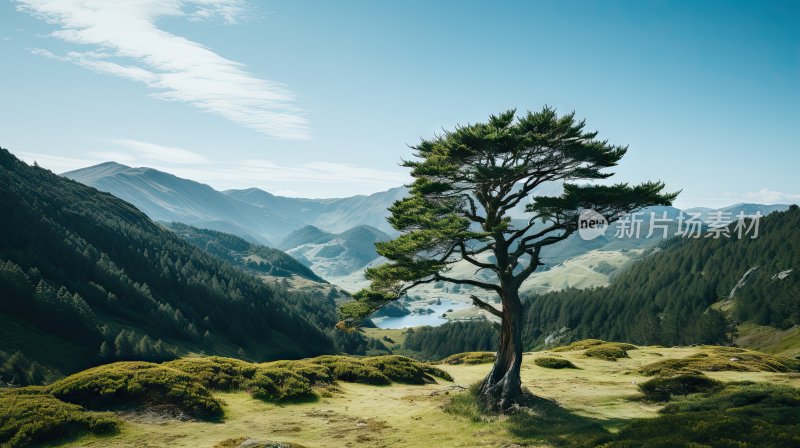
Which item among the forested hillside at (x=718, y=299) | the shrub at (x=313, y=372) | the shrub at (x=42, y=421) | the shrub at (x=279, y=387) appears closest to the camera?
the shrub at (x=42, y=421)

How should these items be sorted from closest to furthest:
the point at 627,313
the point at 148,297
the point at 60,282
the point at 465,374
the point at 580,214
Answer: the point at 580,214, the point at 465,374, the point at 60,282, the point at 148,297, the point at 627,313

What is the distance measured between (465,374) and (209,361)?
77.1 ft

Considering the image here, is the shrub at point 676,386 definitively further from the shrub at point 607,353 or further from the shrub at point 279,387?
the shrub at point 279,387

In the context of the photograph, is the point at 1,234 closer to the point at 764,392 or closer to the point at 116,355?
the point at 116,355

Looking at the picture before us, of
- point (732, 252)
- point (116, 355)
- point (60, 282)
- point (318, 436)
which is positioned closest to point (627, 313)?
point (732, 252)

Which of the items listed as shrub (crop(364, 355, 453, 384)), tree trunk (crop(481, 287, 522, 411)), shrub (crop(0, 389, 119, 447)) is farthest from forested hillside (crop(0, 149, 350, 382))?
tree trunk (crop(481, 287, 522, 411))

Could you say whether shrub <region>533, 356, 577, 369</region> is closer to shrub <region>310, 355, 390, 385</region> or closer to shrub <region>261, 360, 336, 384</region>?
shrub <region>310, 355, 390, 385</region>

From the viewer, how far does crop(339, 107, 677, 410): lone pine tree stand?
25.9 meters

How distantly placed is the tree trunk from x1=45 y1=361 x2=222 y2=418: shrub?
15132 millimetres

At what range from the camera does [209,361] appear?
33.7 metres

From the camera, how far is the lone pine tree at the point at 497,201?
84.9ft

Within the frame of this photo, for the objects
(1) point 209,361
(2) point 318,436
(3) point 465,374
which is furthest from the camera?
(3) point 465,374

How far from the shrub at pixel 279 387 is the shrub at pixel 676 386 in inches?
823

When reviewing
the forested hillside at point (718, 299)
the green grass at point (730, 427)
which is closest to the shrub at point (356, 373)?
the green grass at point (730, 427)
